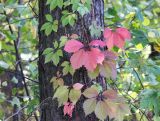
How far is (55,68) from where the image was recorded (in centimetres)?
148

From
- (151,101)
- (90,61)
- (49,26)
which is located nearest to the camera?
(90,61)

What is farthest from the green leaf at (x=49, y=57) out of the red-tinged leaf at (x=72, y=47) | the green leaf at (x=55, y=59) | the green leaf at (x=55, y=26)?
the red-tinged leaf at (x=72, y=47)

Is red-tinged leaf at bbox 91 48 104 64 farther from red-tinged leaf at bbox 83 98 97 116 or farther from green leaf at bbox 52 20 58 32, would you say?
green leaf at bbox 52 20 58 32

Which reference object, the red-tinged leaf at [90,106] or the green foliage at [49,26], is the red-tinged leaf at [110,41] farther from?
the green foliage at [49,26]

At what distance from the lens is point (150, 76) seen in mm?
1675

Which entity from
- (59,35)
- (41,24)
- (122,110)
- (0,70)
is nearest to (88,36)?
(59,35)

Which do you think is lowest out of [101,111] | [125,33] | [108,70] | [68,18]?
[101,111]

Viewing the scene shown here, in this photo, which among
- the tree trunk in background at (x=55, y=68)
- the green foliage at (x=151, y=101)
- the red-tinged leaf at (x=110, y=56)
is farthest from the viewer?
the tree trunk in background at (x=55, y=68)

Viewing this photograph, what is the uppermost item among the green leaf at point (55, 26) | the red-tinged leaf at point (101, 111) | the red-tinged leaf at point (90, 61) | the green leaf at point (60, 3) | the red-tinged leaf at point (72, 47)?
the green leaf at point (60, 3)

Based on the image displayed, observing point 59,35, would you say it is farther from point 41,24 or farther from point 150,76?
point 150,76

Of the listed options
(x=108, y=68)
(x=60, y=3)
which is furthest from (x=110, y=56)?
(x=60, y=3)

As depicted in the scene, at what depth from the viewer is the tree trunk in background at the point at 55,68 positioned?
1425 mm

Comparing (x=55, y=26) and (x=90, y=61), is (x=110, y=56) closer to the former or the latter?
(x=90, y=61)

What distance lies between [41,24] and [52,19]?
0.11 meters
